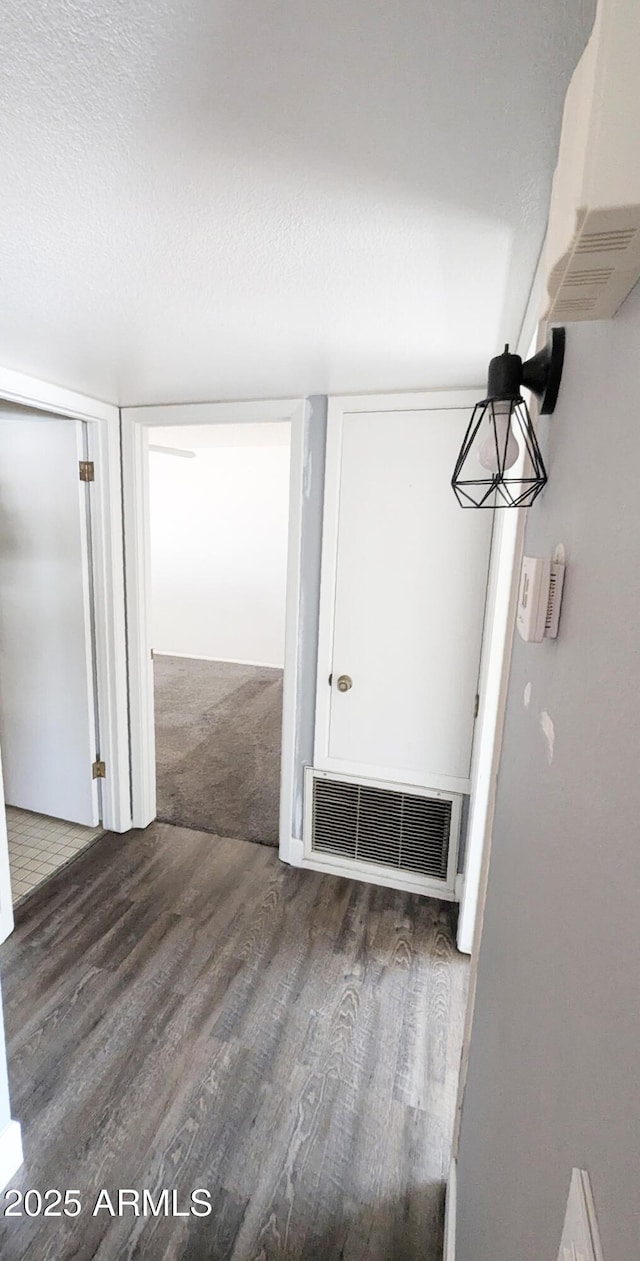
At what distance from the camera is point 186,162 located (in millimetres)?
811

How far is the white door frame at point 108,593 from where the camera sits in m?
2.36

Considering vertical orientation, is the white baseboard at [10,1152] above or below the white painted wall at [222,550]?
below

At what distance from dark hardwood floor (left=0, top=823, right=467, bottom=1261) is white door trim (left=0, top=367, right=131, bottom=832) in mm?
435

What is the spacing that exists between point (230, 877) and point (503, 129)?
2599mm

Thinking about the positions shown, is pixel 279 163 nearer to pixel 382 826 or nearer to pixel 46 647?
pixel 382 826

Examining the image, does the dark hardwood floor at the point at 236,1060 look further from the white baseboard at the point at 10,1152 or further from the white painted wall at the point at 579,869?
the white painted wall at the point at 579,869

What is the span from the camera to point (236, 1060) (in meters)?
1.60

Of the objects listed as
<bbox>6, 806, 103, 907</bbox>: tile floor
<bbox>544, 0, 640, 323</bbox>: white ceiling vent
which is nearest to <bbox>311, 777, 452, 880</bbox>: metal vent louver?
<bbox>6, 806, 103, 907</bbox>: tile floor

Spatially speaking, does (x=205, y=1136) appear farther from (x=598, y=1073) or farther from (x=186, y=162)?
(x=186, y=162)

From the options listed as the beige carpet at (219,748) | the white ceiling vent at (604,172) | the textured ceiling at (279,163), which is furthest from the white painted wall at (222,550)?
the white ceiling vent at (604,172)

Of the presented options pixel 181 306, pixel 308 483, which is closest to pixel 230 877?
pixel 308 483

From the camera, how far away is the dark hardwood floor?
123cm

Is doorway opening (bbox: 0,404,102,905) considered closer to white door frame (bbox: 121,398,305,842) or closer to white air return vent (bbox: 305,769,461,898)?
white door frame (bbox: 121,398,305,842)

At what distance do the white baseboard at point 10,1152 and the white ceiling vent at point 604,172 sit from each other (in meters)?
1.97
